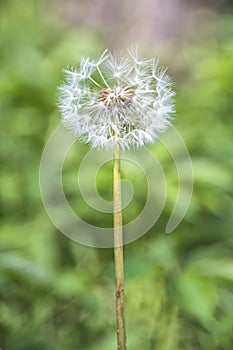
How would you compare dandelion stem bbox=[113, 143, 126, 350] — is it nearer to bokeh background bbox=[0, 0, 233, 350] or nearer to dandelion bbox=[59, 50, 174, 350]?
dandelion bbox=[59, 50, 174, 350]

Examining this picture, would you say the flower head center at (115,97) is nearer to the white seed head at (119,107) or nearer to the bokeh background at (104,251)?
the white seed head at (119,107)

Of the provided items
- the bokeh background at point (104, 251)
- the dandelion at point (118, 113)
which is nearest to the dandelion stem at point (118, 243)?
the dandelion at point (118, 113)

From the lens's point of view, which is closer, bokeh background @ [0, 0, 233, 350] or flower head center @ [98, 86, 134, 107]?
flower head center @ [98, 86, 134, 107]

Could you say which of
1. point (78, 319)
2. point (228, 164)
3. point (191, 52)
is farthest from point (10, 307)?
point (191, 52)

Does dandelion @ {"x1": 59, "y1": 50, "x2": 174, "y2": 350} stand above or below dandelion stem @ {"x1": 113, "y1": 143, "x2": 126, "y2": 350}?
above

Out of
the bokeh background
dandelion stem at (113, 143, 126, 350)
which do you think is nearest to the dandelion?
dandelion stem at (113, 143, 126, 350)

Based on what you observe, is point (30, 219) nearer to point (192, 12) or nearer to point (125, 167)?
point (125, 167)
